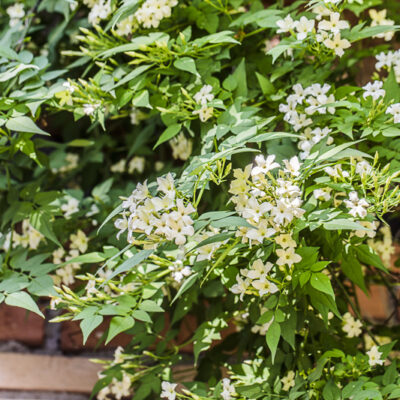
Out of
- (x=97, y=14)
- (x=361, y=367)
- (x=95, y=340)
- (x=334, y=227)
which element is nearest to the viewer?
(x=334, y=227)

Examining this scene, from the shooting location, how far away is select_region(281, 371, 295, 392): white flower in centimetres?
78

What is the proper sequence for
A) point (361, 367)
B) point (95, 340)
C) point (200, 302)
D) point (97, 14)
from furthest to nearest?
point (95, 340)
point (200, 302)
point (97, 14)
point (361, 367)

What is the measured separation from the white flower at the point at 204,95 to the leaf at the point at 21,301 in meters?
0.37

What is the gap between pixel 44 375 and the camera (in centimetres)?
112

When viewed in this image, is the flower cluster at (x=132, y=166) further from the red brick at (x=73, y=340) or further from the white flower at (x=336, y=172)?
the white flower at (x=336, y=172)

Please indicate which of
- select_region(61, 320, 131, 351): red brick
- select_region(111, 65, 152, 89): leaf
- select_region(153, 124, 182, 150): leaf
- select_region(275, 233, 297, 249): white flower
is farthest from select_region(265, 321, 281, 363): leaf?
select_region(61, 320, 131, 351): red brick

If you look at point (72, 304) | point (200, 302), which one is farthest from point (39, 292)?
point (200, 302)

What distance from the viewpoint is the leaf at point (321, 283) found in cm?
66

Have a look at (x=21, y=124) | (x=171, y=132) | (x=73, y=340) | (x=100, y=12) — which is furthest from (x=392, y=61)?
(x=73, y=340)

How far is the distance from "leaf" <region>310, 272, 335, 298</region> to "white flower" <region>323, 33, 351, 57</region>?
13.4 inches

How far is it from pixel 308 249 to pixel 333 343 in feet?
0.69

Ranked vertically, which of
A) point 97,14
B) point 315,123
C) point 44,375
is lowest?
point 44,375

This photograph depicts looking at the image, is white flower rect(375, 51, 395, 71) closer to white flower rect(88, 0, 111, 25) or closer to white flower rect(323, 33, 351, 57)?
white flower rect(323, 33, 351, 57)

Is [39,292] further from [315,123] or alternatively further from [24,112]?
[315,123]
